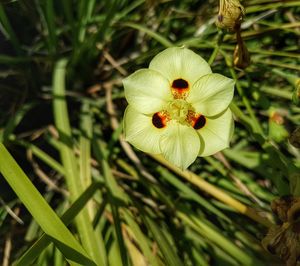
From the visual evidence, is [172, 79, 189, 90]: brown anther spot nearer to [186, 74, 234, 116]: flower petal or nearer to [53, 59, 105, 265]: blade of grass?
[186, 74, 234, 116]: flower petal

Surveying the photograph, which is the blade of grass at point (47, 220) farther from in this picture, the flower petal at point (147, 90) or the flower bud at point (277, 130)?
the flower bud at point (277, 130)

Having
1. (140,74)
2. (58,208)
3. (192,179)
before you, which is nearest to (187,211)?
(192,179)

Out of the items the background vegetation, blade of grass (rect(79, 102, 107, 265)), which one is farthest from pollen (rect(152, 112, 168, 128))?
blade of grass (rect(79, 102, 107, 265))

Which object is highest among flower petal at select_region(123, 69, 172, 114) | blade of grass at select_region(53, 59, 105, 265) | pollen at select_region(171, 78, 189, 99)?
flower petal at select_region(123, 69, 172, 114)

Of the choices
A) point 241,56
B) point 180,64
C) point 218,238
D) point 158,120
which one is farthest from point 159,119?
point 218,238

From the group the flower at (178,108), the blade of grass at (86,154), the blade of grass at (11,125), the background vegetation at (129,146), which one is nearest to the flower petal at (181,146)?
the flower at (178,108)

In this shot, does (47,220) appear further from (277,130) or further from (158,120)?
(277,130)

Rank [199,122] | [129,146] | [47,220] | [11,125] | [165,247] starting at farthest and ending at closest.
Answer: [129,146], [11,125], [165,247], [199,122], [47,220]
